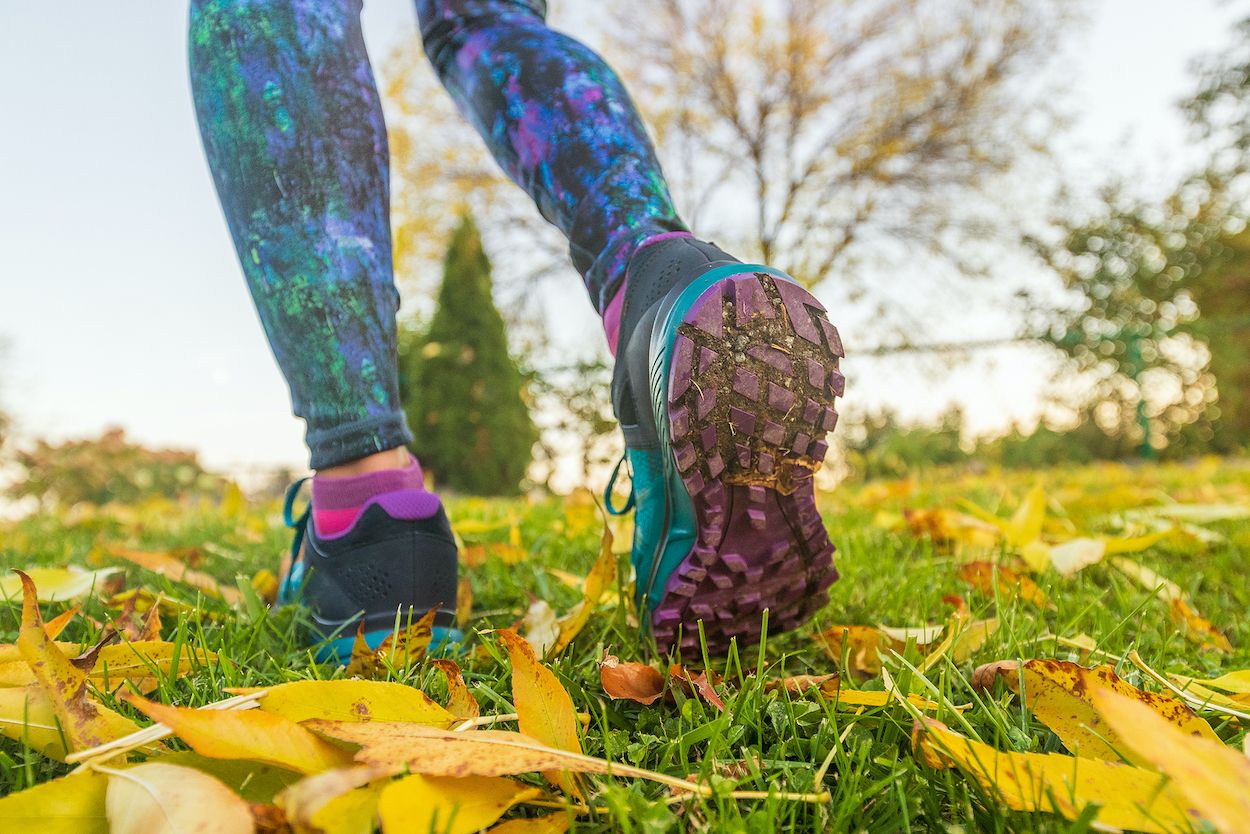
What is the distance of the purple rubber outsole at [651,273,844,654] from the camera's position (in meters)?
0.76

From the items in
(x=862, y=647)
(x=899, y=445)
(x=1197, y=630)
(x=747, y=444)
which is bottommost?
(x=899, y=445)

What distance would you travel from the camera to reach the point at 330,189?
0.90 m

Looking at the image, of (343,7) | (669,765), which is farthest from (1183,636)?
(343,7)

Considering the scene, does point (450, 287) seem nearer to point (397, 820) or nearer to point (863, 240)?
point (397, 820)

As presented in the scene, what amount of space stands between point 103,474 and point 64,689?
10288 millimetres

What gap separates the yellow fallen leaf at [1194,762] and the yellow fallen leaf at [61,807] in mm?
522

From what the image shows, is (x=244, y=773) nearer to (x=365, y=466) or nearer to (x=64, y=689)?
(x=64, y=689)

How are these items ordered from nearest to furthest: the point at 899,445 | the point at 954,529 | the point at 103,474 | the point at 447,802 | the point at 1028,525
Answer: the point at 447,802 → the point at 1028,525 → the point at 954,529 → the point at 103,474 → the point at 899,445

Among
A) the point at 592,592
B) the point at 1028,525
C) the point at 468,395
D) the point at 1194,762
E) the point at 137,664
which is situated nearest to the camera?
the point at 1194,762

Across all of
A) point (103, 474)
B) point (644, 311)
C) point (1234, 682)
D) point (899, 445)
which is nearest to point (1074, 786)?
point (1234, 682)

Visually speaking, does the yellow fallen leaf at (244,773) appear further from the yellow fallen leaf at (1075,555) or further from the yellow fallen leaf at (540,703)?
the yellow fallen leaf at (1075,555)

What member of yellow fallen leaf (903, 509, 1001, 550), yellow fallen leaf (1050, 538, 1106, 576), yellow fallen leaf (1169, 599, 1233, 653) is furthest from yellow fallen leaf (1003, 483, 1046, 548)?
yellow fallen leaf (1169, 599, 1233, 653)

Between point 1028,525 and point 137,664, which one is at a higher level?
point 137,664

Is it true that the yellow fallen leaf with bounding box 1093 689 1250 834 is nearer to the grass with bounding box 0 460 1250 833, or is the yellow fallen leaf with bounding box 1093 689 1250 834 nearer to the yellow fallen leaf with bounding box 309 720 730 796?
the grass with bounding box 0 460 1250 833
